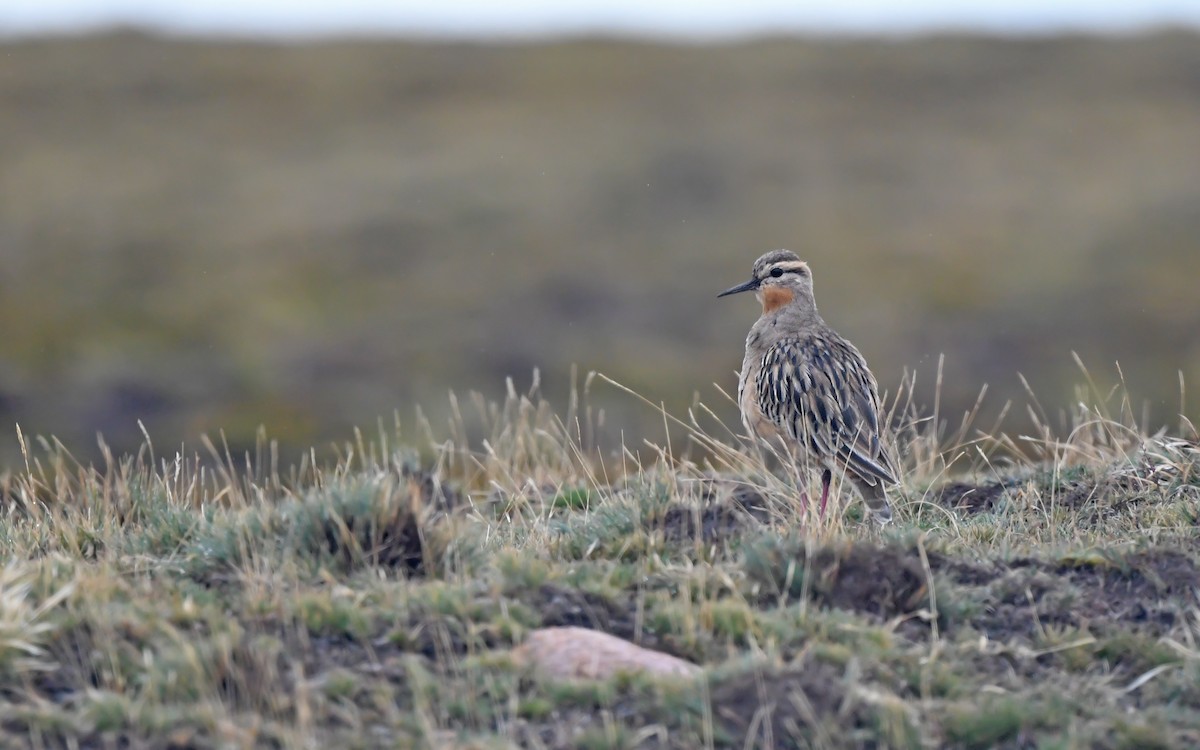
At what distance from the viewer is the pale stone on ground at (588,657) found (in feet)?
17.4

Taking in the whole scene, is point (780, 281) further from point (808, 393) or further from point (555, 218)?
point (555, 218)

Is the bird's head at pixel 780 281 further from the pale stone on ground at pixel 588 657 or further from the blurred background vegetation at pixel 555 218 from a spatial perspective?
the blurred background vegetation at pixel 555 218

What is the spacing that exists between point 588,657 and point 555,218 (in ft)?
102

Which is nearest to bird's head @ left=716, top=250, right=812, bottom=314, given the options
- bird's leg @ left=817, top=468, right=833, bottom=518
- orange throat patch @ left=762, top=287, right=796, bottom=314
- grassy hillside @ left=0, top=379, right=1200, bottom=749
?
orange throat patch @ left=762, top=287, right=796, bottom=314

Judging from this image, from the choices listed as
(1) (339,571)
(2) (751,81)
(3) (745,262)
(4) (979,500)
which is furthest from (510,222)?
(1) (339,571)

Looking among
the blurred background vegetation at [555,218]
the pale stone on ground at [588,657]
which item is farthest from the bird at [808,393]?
the blurred background vegetation at [555,218]

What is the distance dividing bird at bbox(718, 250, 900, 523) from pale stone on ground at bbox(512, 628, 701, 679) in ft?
9.88

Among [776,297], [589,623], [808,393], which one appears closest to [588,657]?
[589,623]

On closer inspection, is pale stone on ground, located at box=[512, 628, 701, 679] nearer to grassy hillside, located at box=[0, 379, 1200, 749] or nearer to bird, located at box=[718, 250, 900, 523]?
grassy hillside, located at box=[0, 379, 1200, 749]

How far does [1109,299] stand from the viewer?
95.2 feet

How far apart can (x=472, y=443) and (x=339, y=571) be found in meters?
13.7

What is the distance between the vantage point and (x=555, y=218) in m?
35.9

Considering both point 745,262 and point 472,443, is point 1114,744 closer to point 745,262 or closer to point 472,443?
point 472,443

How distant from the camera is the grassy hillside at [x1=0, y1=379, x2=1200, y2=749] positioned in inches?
195
